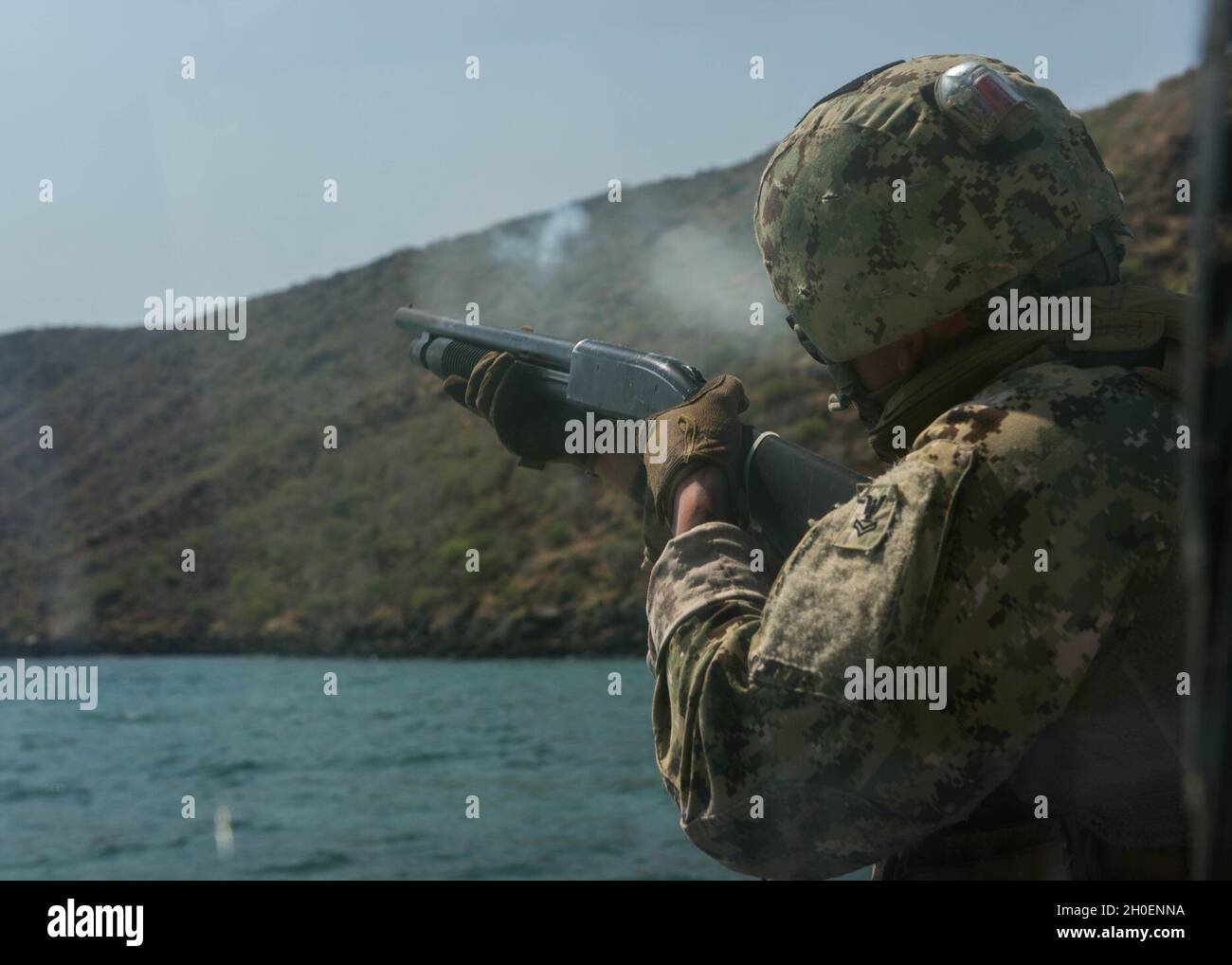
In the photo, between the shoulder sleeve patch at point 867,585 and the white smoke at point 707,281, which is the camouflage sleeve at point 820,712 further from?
the white smoke at point 707,281

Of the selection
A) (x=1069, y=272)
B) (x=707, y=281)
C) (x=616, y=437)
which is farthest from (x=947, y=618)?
(x=707, y=281)

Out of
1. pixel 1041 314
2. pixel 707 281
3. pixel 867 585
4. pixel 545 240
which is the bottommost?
pixel 867 585

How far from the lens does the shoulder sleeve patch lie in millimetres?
1945

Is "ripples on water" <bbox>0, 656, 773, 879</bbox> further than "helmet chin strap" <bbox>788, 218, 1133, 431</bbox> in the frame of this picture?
Yes

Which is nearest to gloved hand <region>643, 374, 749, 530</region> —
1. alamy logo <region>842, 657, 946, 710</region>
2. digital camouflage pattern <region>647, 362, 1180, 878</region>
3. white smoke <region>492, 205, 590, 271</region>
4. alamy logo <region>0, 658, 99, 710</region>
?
digital camouflage pattern <region>647, 362, 1180, 878</region>

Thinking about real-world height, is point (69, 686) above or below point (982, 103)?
above

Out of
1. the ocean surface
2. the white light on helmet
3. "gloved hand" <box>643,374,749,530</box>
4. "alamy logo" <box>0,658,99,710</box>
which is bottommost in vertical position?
the ocean surface

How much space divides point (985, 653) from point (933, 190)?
2.54ft

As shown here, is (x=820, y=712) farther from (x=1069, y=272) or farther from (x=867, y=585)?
(x=1069, y=272)

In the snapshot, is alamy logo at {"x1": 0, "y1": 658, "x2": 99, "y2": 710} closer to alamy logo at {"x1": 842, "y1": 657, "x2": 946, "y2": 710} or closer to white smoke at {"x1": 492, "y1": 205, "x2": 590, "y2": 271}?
white smoke at {"x1": 492, "y1": 205, "x2": 590, "y2": 271}

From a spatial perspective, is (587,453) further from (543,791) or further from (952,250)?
(543,791)

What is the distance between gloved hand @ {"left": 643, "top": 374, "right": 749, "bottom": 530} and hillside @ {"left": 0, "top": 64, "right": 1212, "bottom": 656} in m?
40.8
